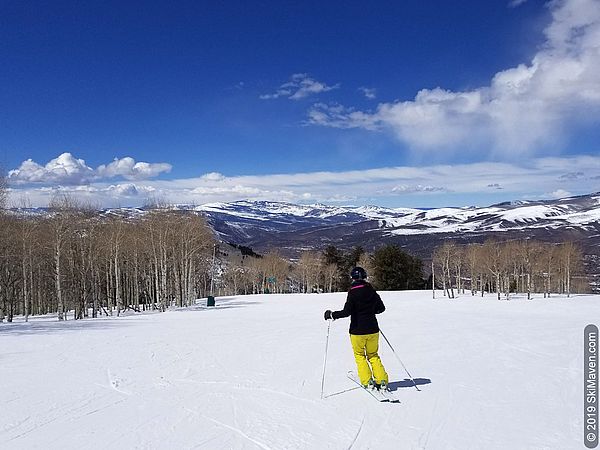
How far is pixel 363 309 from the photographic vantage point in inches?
336

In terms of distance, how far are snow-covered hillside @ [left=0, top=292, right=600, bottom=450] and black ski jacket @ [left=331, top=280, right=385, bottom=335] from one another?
1.19m

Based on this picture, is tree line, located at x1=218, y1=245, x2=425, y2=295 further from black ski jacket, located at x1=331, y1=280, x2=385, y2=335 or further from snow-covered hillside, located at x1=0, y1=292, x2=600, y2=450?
black ski jacket, located at x1=331, y1=280, x2=385, y2=335

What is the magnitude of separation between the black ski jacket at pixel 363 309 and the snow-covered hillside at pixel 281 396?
119 cm

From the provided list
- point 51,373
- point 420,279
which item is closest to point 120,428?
point 51,373

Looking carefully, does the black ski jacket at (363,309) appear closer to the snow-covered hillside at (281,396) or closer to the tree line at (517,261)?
the snow-covered hillside at (281,396)

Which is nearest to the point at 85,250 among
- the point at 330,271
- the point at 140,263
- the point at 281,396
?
the point at 140,263

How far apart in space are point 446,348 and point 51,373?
10.3m

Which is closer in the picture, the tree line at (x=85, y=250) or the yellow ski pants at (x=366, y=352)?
the yellow ski pants at (x=366, y=352)

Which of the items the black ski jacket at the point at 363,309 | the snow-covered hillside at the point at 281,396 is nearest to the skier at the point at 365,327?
the black ski jacket at the point at 363,309

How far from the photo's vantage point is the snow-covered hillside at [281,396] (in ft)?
20.8

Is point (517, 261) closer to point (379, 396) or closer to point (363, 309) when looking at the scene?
point (363, 309)

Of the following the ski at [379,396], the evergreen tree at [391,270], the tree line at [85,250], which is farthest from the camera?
the evergreen tree at [391,270]

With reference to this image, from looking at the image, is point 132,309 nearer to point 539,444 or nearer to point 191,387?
point 191,387

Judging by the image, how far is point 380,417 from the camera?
7.19 m
